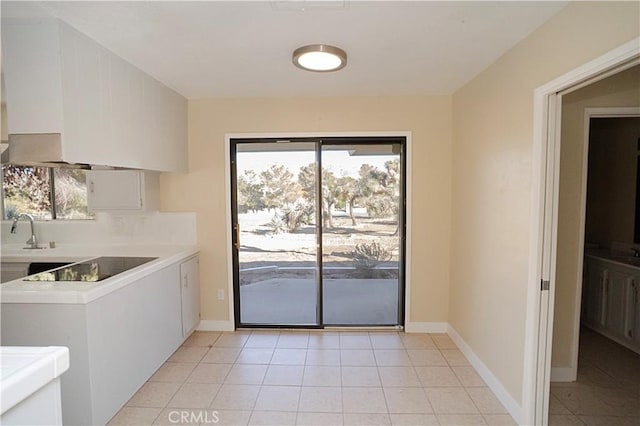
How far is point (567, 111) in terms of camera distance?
2.33m

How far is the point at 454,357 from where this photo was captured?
9.48 feet

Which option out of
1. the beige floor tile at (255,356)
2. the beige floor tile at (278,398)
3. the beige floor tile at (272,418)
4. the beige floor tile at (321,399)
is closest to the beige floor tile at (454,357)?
the beige floor tile at (321,399)

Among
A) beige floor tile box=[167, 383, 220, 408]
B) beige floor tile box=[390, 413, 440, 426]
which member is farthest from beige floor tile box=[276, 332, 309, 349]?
beige floor tile box=[390, 413, 440, 426]

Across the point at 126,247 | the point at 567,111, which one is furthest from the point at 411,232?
the point at 126,247

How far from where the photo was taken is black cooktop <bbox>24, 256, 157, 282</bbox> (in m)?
2.12

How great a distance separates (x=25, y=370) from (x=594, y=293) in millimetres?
4364

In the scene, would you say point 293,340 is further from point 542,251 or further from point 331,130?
point 542,251

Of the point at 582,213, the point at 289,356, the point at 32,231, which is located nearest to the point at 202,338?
the point at 289,356

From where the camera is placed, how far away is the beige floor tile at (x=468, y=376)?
2480mm

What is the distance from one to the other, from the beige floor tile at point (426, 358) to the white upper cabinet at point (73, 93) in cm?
291

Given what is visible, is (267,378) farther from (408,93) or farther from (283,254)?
(408,93)

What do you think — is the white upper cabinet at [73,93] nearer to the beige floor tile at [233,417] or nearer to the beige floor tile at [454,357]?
the beige floor tile at [233,417]

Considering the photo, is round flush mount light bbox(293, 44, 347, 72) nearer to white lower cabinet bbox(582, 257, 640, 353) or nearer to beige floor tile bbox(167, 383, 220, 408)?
beige floor tile bbox(167, 383, 220, 408)

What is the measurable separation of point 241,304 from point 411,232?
2.04 meters
